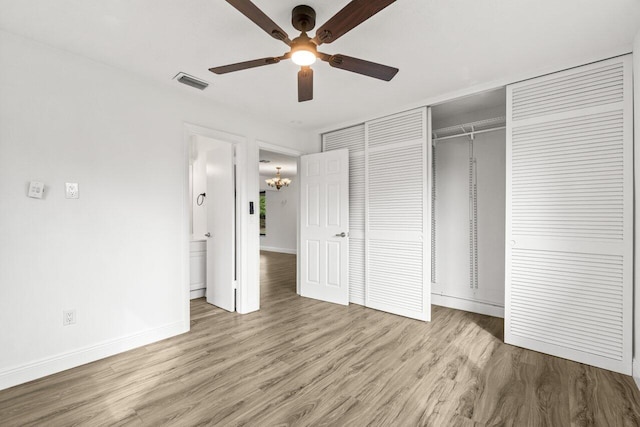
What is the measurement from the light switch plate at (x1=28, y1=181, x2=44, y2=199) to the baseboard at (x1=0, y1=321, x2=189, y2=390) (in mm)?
1249

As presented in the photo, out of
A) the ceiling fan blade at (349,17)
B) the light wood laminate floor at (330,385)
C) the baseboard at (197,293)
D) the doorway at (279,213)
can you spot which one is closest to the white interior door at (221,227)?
the baseboard at (197,293)

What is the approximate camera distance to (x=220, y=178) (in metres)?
3.98

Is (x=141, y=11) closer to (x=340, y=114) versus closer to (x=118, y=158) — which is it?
(x=118, y=158)

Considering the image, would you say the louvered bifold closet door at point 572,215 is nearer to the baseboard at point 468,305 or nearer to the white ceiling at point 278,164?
the baseboard at point 468,305

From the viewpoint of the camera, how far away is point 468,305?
153 inches

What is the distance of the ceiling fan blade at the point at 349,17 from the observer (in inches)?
57.8

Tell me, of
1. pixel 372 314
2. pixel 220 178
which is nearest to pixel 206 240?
pixel 220 178

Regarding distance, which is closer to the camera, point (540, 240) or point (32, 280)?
point (32, 280)

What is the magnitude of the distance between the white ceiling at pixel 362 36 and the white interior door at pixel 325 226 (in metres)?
1.38

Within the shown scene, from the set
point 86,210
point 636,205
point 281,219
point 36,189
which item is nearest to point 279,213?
point 281,219

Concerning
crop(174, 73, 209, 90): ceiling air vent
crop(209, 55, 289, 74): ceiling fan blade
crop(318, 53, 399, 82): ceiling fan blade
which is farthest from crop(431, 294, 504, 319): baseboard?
crop(174, 73, 209, 90): ceiling air vent

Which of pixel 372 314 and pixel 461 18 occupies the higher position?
pixel 461 18

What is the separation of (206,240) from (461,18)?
3.91m

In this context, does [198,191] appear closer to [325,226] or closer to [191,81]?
[325,226]
